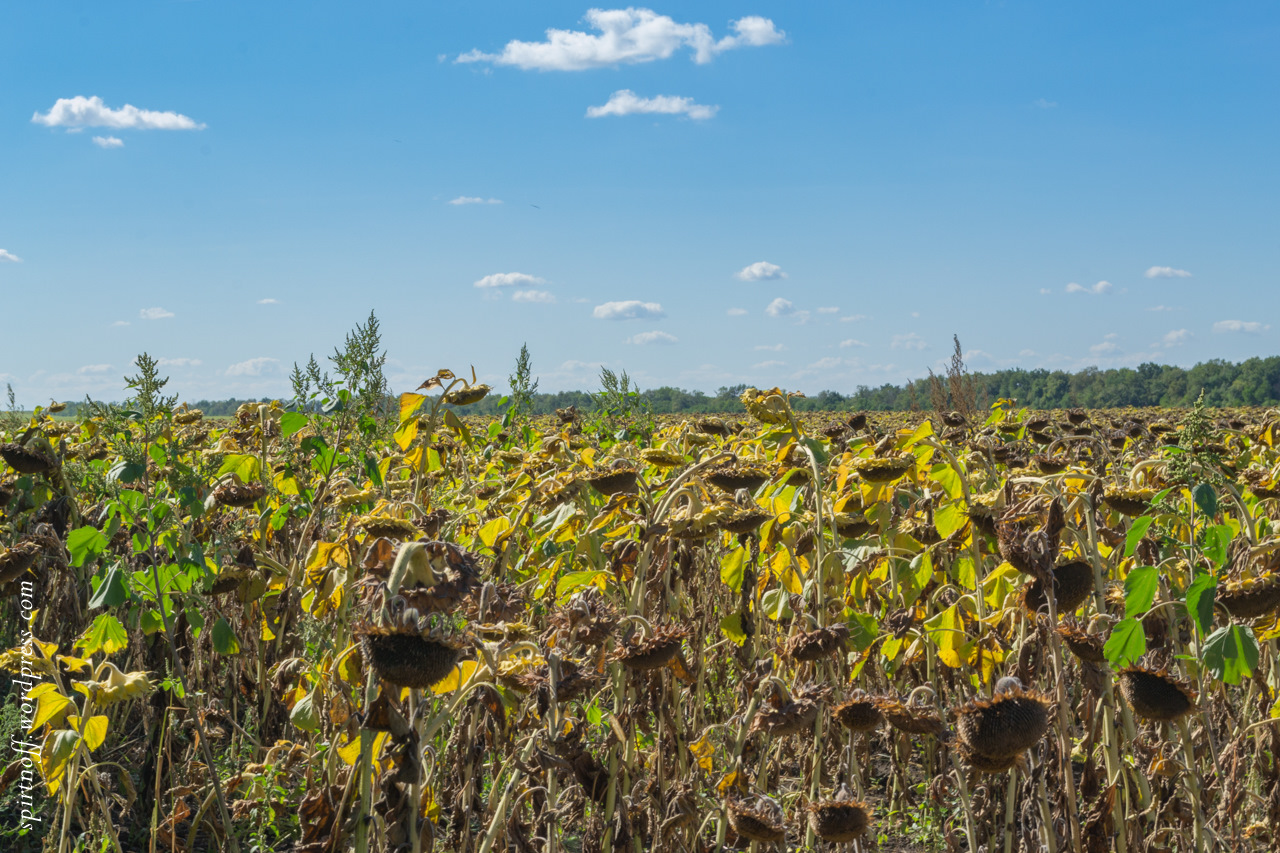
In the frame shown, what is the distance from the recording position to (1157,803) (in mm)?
2404

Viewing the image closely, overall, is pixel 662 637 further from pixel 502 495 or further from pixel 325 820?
pixel 502 495

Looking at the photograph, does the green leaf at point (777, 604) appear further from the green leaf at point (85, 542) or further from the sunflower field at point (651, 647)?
the green leaf at point (85, 542)

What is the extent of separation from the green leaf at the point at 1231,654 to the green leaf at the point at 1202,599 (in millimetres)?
87

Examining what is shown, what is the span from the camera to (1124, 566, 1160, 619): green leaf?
168cm

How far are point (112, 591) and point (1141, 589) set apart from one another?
7.44 ft

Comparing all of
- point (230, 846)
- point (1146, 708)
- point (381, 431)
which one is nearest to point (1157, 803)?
point (1146, 708)

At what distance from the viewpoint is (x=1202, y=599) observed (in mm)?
1677

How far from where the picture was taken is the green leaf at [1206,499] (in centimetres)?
158

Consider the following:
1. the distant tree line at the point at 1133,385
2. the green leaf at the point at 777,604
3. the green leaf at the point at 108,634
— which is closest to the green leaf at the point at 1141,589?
the green leaf at the point at 777,604

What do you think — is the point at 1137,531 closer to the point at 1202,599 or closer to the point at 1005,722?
the point at 1202,599

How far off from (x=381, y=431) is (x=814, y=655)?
6.32 ft

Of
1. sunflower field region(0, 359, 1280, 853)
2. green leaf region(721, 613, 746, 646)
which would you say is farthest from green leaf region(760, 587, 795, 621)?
green leaf region(721, 613, 746, 646)

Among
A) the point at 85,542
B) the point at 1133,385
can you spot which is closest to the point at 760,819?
the point at 85,542

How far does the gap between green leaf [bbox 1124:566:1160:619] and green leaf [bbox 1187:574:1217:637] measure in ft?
0.19
